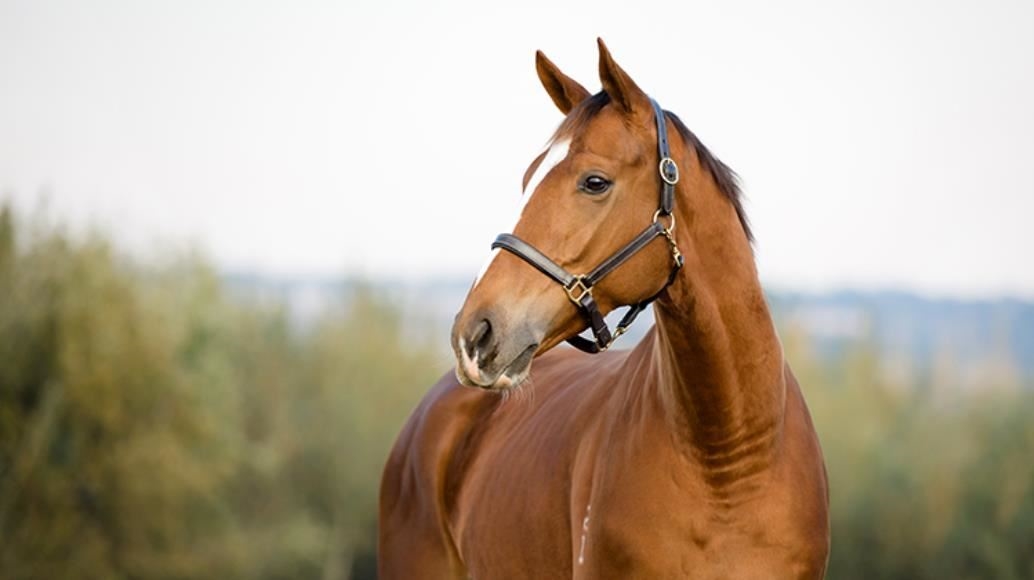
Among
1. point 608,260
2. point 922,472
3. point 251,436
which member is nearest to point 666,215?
point 608,260

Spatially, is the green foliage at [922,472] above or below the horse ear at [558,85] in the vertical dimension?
below

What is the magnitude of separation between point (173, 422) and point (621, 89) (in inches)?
993

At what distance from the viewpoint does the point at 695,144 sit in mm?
4172

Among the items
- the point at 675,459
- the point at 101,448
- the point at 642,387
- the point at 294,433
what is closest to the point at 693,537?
the point at 675,459

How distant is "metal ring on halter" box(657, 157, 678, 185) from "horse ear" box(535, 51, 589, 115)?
44 cm

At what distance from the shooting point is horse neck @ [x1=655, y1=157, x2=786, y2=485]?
4.11m

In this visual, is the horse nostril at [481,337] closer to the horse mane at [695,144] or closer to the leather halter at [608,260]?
→ the leather halter at [608,260]

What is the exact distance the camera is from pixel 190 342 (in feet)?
96.8

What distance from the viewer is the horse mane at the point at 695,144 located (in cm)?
402

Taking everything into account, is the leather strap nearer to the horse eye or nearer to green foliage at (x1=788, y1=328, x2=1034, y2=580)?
the horse eye

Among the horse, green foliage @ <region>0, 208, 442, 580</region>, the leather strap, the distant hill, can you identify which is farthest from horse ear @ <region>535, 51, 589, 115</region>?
the distant hill

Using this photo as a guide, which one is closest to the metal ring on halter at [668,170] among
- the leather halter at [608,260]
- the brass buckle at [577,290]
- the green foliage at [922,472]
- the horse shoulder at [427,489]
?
the leather halter at [608,260]

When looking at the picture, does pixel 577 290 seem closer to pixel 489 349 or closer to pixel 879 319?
pixel 489 349

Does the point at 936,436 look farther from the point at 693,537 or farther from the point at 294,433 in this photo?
the point at 693,537
